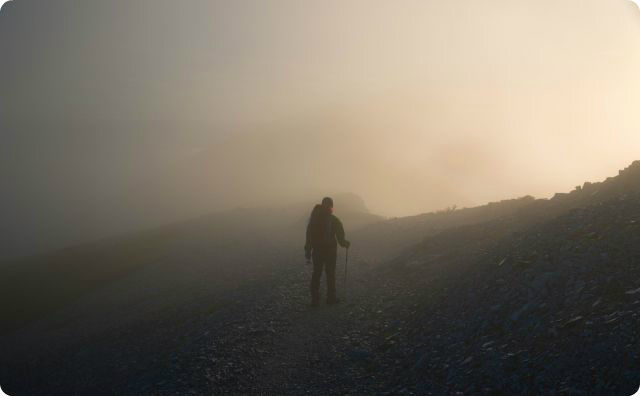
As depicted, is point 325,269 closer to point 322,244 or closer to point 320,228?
point 322,244

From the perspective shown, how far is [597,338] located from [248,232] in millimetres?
38535

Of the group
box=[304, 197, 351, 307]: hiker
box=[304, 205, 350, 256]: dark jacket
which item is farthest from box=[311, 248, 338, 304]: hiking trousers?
box=[304, 205, 350, 256]: dark jacket

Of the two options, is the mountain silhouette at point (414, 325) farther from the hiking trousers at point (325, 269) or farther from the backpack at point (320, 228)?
the backpack at point (320, 228)

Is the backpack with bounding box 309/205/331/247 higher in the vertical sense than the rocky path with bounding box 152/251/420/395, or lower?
higher

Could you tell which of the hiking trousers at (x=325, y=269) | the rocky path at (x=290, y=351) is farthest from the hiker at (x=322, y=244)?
the rocky path at (x=290, y=351)

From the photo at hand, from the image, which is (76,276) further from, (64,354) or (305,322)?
(305,322)

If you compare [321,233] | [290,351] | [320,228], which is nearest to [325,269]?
[321,233]

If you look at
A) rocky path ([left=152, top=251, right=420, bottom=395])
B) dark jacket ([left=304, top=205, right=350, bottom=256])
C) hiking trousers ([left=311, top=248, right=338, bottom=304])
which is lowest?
rocky path ([left=152, top=251, right=420, bottom=395])

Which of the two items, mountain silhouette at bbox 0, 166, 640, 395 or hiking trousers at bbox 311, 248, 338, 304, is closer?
mountain silhouette at bbox 0, 166, 640, 395

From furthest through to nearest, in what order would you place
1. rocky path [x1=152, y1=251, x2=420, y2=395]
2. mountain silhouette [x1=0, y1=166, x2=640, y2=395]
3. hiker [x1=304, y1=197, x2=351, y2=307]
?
hiker [x1=304, y1=197, x2=351, y2=307], rocky path [x1=152, y1=251, x2=420, y2=395], mountain silhouette [x1=0, y1=166, x2=640, y2=395]

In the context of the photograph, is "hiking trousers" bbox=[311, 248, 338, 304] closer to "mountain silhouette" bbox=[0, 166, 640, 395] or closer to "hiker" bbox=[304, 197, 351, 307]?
"hiker" bbox=[304, 197, 351, 307]

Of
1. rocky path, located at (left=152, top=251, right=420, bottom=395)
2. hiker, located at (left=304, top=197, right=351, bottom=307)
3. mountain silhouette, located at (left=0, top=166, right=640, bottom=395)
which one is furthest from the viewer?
hiker, located at (left=304, top=197, right=351, bottom=307)

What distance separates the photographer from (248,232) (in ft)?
141

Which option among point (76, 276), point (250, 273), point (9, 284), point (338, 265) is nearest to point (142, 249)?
point (76, 276)
